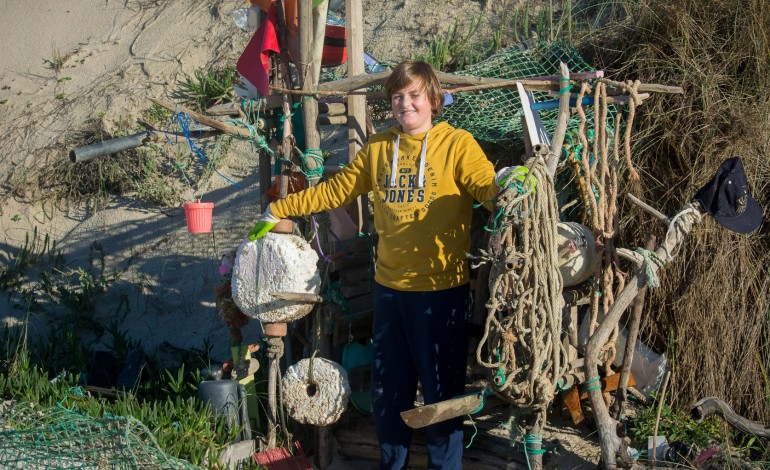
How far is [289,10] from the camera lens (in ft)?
15.3

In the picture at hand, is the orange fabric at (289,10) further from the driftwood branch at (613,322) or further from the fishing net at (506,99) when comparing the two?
the driftwood branch at (613,322)

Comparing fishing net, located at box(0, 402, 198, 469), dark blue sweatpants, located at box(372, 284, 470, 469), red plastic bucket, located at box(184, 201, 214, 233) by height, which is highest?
red plastic bucket, located at box(184, 201, 214, 233)

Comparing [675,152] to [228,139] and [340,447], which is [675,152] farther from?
[228,139]

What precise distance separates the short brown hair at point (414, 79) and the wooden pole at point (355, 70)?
833 mm

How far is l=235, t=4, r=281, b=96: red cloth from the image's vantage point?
181 inches

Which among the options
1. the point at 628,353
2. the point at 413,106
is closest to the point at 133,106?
the point at 413,106

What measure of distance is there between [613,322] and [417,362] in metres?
0.90

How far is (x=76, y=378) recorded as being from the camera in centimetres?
551

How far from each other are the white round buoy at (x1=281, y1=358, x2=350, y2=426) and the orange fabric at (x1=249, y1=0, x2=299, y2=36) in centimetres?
176

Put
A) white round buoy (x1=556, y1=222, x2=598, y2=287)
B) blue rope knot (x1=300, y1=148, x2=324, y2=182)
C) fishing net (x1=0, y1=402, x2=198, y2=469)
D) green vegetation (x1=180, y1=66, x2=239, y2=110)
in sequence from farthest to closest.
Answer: green vegetation (x1=180, y1=66, x2=239, y2=110)
blue rope knot (x1=300, y1=148, x2=324, y2=182)
white round buoy (x1=556, y1=222, x2=598, y2=287)
fishing net (x1=0, y1=402, x2=198, y2=469)

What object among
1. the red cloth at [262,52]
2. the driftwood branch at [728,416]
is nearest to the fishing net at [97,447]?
the red cloth at [262,52]

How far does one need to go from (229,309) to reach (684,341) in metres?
2.46

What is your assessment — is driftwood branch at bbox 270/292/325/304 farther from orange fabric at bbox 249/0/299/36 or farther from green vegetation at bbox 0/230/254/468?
orange fabric at bbox 249/0/299/36

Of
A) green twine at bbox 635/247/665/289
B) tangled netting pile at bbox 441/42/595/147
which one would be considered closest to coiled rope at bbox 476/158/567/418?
green twine at bbox 635/247/665/289
